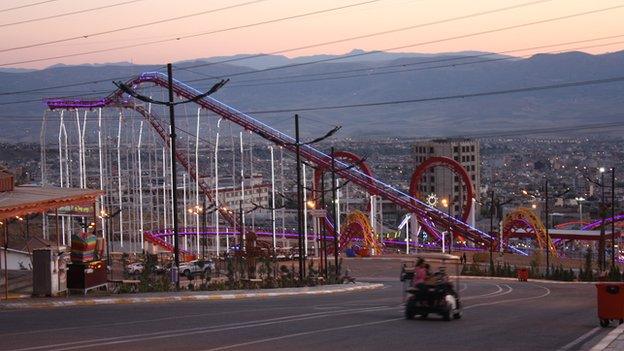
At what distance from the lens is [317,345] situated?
55.0 ft

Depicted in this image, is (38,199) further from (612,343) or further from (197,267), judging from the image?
(197,267)

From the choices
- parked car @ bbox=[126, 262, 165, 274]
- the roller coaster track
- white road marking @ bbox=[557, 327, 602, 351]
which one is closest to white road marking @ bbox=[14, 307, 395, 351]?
white road marking @ bbox=[557, 327, 602, 351]

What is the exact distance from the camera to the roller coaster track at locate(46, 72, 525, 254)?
Answer: 69750 mm

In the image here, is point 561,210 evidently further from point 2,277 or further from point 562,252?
point 2,277

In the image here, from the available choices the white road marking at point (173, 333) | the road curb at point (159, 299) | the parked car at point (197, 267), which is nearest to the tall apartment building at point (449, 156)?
the parked car at point (197, 267)

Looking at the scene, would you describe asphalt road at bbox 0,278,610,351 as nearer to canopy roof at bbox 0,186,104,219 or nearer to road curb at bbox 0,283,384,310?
road curb at bbox 0,283,384,310

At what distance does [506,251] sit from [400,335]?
60426 mm

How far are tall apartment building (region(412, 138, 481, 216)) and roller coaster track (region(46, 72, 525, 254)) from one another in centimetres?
5385

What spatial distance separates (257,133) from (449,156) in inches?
2550

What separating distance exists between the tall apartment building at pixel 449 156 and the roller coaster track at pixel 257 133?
177ft

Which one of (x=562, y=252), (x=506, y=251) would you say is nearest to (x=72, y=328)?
Result: (x=506, y=251)

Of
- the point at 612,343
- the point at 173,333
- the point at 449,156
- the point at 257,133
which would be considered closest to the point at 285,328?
the point at 173,333

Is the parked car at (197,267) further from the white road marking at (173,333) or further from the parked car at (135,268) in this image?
the white road marking at (173,333)

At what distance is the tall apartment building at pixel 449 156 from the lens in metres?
136
